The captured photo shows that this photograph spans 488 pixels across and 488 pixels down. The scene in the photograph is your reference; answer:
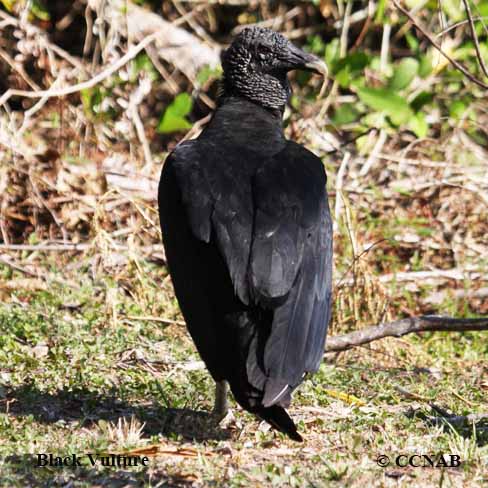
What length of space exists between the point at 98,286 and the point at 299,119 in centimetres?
225

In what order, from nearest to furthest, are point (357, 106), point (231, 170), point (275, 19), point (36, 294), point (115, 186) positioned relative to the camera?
point (231, 170), point (36, 294), point (115, 186), point (357, 106), point (275, 19)

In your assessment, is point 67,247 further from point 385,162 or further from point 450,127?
point 450,127

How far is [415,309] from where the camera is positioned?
6.48 m

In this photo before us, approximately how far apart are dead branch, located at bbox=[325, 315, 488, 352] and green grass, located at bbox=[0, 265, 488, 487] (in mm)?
207

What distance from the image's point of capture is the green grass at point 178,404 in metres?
3.65

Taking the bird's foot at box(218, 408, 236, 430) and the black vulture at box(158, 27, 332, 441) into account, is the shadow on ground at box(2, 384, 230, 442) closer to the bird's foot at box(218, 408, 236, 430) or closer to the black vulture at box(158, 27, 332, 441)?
the bird's foot at box(218, 408, 236, 430)

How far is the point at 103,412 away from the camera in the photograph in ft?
14.6

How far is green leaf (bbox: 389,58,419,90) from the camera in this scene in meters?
7.44

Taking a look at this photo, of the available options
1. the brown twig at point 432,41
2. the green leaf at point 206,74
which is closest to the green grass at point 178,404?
the brown twig at point 432,41

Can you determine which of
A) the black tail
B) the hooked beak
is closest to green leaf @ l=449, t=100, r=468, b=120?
the hooked beak

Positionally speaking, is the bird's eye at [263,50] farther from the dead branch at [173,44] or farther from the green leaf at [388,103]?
the dead branch at [173,44]

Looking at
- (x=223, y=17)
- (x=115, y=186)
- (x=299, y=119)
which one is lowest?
(x=115, y=186)

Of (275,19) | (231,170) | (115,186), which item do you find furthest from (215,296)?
(275,19)

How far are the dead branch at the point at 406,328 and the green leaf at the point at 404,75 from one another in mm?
2945
